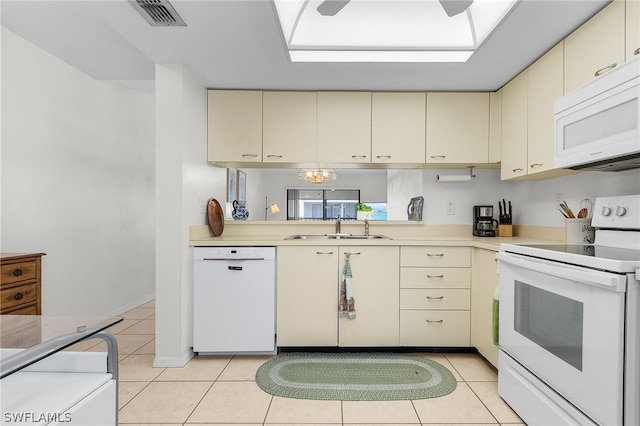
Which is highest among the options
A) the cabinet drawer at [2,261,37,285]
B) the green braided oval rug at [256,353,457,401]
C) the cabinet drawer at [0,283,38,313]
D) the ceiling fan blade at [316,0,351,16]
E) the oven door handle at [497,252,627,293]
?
the ceiling fan blade at [316,0,351,16]

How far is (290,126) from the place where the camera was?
271 centimetres

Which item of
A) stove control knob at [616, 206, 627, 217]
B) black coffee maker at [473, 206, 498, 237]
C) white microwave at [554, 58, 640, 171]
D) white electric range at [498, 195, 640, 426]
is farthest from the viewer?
black coffee maker at [473, 206, 498, 237]

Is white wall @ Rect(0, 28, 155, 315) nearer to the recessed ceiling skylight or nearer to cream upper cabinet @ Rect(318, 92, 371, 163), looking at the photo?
the recessed ceiling skylight

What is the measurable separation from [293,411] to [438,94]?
2503mm

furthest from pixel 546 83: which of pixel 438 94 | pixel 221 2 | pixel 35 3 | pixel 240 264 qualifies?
pixel 35 3

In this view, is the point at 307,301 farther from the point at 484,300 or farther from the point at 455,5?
the point at 455,5

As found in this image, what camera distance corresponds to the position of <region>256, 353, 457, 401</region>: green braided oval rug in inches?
76.7

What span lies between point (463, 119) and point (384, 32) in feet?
3.43

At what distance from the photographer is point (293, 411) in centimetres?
178

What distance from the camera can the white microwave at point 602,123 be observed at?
136 cm

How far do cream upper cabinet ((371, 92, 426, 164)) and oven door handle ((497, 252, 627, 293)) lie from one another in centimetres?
124

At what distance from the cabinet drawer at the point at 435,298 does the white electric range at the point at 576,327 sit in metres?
0.56

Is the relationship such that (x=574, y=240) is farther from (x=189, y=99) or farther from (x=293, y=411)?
(x=189, y=99)

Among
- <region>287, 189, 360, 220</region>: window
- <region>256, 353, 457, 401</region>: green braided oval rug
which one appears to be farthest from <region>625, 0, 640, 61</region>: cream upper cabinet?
<region>287, 189, 360, 220</region>: window
